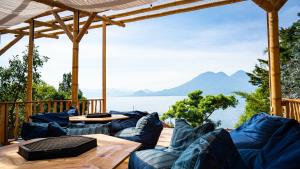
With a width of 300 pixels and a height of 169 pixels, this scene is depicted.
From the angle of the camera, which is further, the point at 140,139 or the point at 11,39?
the point at 11,39

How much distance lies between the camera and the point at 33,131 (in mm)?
2703

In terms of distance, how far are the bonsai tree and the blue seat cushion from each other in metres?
6.76

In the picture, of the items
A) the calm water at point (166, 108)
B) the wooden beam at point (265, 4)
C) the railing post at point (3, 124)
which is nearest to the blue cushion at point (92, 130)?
the calm water at point (166, 108)

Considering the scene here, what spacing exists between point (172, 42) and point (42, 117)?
170ft

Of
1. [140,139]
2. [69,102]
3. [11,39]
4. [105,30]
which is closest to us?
[140,139]

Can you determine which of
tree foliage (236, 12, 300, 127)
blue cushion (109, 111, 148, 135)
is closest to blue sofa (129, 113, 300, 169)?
blue cushion (109, 111, 148, 135)

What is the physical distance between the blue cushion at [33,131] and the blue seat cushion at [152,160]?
4.00ft

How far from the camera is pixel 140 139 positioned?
2908 mm

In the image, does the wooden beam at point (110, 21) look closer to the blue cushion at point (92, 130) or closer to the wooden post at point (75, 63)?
the wooden post at point (75, 63)

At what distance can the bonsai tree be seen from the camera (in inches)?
336

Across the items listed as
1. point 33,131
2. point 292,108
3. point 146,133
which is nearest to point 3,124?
point 33,131

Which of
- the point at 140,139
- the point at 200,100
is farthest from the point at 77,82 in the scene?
the point at 200,100

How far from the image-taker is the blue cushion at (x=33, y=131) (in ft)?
8.77

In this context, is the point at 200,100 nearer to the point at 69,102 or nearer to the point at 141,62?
the point at 69,102
